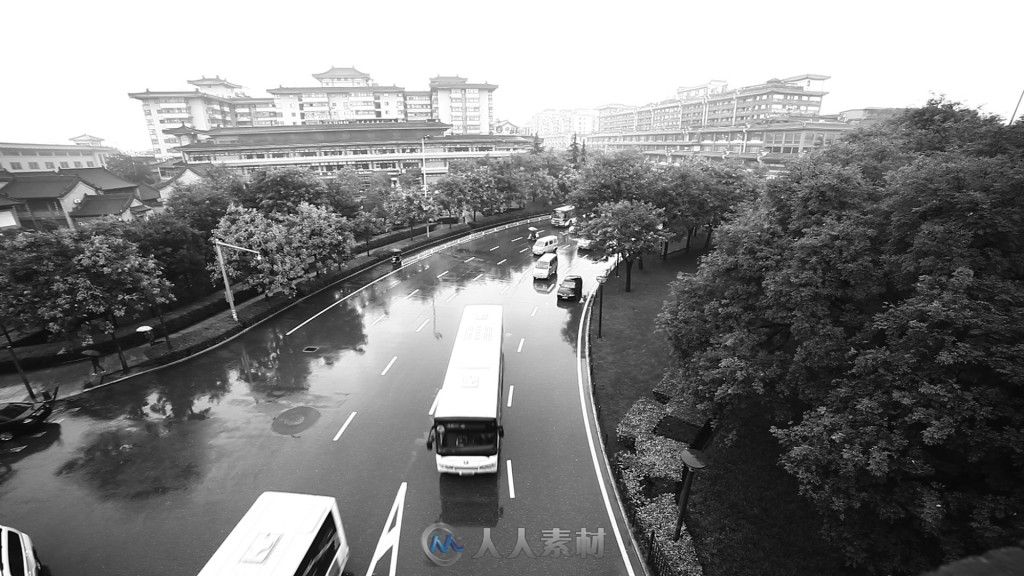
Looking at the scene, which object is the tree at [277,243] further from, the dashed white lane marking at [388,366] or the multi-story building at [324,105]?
the multi-story building at [324,105]

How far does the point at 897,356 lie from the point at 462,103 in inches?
4629

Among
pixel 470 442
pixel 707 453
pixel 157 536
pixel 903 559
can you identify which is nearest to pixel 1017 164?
pixel 903 559

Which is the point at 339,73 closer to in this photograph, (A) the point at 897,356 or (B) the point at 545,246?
(B) the point at 545,246

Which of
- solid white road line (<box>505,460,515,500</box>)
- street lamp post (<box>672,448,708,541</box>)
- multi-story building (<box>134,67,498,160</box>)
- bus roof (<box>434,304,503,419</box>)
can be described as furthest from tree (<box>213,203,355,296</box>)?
multi-story building (<box>134,67,498,160</box>)

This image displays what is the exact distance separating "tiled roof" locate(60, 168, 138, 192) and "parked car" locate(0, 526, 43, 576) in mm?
61936

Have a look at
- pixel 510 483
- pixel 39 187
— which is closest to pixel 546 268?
pixel 510 483

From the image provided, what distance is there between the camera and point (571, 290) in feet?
104

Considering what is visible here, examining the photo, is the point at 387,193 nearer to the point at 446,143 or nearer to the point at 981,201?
the point at 446,143

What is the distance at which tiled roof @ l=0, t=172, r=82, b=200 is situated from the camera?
48.2 meters

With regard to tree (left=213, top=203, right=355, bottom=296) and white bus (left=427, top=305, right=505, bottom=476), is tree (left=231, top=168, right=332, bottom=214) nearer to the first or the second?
tree (left=213, top=203, right=355, bottom=296)

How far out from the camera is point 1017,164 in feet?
32.9

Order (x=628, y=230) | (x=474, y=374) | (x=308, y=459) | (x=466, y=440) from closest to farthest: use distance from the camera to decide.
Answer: (x=466, y=440), (x=474, y=374), (x=308, y=459), (x=628, y=230)

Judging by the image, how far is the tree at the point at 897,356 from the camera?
8.26m

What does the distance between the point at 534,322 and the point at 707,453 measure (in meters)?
14.2
